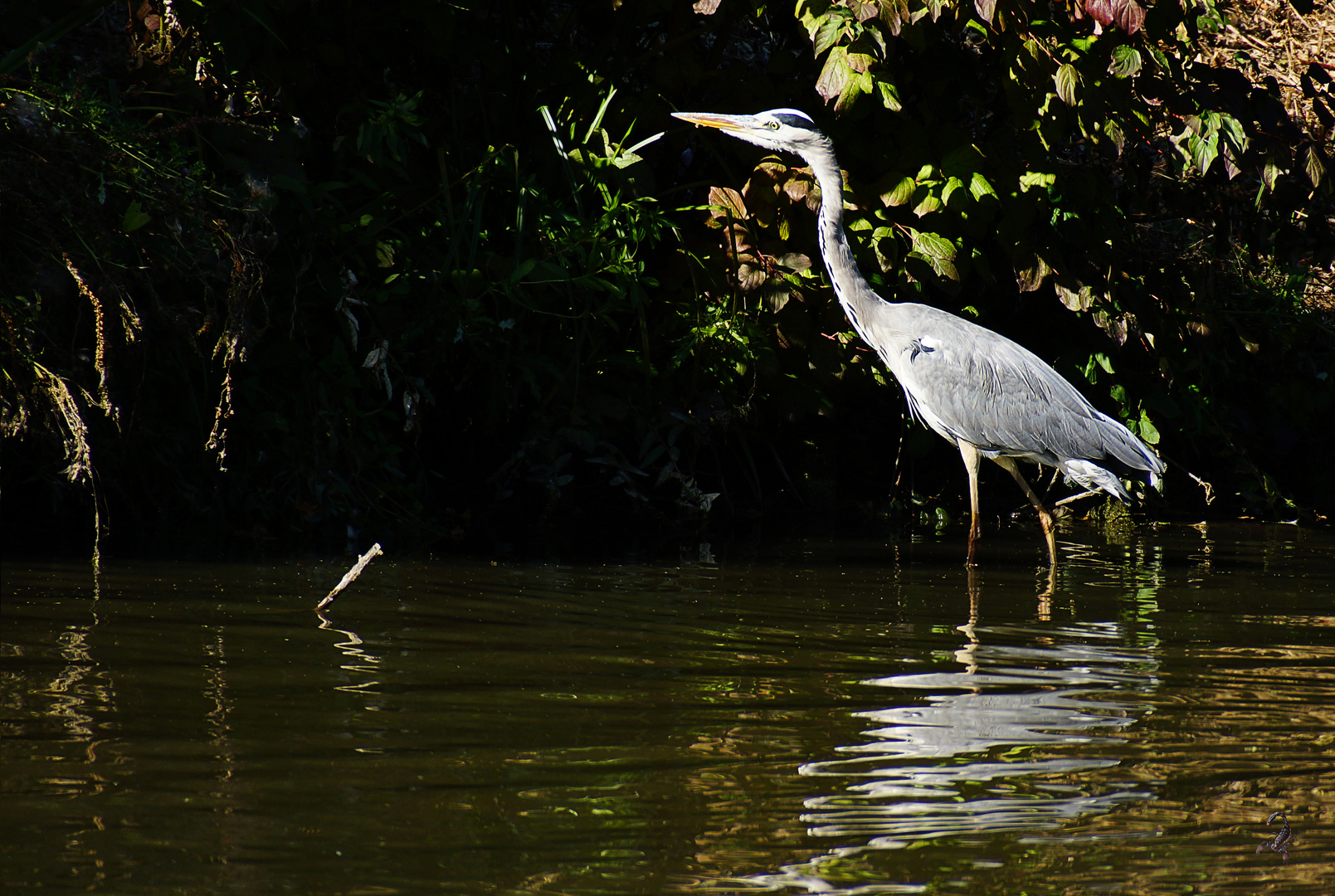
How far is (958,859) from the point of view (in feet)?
5.63

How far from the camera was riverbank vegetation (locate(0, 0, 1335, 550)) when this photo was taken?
14.7 ft

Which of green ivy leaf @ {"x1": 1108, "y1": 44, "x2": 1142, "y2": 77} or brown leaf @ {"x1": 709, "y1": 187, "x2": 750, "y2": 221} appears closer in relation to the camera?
green ivy leaf @ {"x1": 1108, "y1": 44, "x2": 1142, "y2": 77}

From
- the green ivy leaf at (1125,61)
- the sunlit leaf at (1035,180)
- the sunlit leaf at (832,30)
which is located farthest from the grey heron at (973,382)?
the green ivy leaf at (1125,61)

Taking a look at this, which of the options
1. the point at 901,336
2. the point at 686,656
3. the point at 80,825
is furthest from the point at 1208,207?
the point at 80,825

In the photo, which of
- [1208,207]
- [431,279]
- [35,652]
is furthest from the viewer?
[1208,207]

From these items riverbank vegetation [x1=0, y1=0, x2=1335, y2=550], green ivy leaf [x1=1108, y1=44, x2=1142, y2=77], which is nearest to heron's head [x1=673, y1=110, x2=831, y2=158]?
riverbank vegetation [x1=0, y1=0, x2=1335, y2=550]

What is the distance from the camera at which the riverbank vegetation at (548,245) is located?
14.7ft

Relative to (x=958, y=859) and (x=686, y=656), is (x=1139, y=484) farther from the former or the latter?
(x=958, y=859)

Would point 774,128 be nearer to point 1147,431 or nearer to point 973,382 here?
point 973,382

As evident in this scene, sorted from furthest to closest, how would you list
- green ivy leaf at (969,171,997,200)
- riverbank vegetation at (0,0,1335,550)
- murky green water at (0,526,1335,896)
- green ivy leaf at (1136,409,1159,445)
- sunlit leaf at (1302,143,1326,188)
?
green ivy leaf at (1136,409,1159,445) < green ivy leaf at (969,171,997,200) < sunlit leaf at (1302,143,1326,188) < riverbank vegetation at (0,0,1335,550) < murky green water at (0,526,1335,896)

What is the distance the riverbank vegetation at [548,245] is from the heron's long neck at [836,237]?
7.0 inches

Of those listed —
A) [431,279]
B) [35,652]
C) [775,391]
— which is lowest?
[35,652]

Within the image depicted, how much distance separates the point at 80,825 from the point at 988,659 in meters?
2.13

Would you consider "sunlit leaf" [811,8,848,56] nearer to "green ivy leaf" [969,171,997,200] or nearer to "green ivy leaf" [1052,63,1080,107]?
"green ivy leaf" [1052,63,1080,107]
